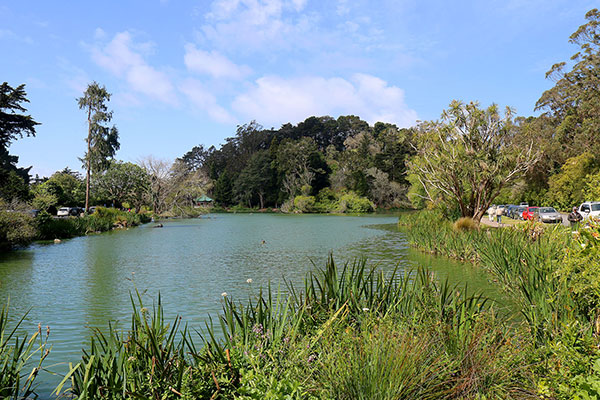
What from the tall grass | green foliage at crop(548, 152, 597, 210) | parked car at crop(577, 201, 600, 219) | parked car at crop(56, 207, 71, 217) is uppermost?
green foliage at crop(548, 152, 597, 210)

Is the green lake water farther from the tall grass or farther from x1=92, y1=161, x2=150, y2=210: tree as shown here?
x1=92, y1=161, x2=150, y2=210: tree

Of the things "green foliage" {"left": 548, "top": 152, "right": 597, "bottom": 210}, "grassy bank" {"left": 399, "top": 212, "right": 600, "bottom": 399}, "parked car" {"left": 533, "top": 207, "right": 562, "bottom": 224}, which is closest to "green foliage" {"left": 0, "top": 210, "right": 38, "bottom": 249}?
"grassy bank" {"left": 399, "top": 212, "right": 600, "bottom": 399}

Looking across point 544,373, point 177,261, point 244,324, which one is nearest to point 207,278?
point 177,261

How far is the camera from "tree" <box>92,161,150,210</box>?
46.9 meters

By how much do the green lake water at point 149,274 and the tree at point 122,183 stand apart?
2372cm

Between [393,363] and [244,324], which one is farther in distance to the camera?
[244,324]

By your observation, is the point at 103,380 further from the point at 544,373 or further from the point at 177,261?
the point at 177,261

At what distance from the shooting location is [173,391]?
3.49 metres

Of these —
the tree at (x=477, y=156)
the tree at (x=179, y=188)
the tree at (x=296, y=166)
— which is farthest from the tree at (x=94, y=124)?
the tree at (x=296, y=166)

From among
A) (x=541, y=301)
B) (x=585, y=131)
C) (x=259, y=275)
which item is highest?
(x=585, y=131)

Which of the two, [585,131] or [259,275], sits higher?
[585,131]

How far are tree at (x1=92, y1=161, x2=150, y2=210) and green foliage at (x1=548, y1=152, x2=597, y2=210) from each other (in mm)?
41788

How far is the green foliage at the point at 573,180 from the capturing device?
3866 centimetres

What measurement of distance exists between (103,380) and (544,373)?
395 cm
